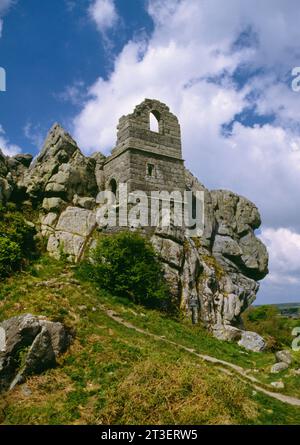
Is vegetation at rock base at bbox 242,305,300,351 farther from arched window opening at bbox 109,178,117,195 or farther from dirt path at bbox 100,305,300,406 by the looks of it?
arched window opening at bbox 109,178,117,195

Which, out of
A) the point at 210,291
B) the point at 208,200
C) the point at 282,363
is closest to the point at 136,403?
the point at 282,363

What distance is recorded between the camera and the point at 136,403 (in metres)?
10.9

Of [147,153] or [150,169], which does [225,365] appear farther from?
[147,153]

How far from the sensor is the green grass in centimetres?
1082

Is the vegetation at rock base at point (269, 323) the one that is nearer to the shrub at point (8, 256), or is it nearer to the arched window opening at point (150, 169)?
the arched window opening at point (150, 169)

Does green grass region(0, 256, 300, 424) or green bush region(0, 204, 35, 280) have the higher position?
green bush region(0, 204, 35, 280)

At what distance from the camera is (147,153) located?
29.3 m

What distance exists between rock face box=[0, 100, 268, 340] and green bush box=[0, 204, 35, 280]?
1.34 m

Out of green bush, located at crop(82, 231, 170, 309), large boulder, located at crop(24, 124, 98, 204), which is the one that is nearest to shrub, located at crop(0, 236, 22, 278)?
green bush, located at crop(82, 231, 170, 309)

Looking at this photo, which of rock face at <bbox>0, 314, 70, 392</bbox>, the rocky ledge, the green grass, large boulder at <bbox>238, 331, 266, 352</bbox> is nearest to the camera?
the green grass

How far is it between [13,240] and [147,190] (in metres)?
9.74

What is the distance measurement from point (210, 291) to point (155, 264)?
5.16m

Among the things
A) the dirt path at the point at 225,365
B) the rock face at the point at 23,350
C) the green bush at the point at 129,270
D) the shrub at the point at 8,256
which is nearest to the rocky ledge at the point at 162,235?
the green bush at the point at 129,270
